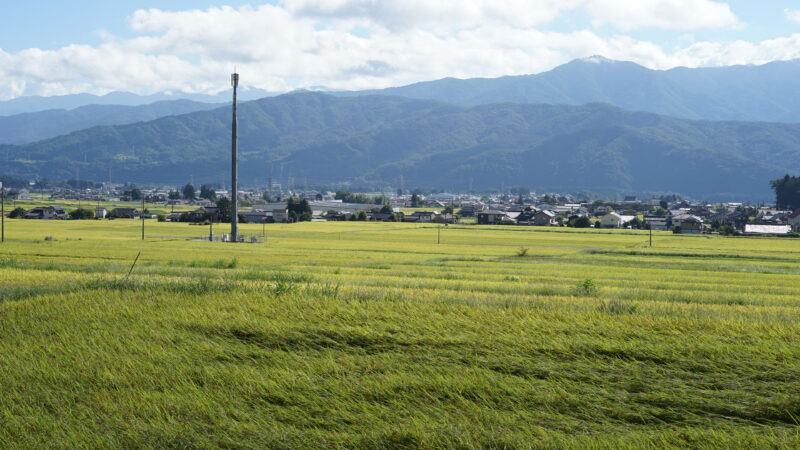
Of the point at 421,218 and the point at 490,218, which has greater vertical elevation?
the point at 490,218

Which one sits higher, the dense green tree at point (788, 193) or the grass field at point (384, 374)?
the dense green tree at point (788, 193)

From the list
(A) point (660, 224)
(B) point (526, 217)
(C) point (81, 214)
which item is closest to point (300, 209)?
(C) point (81, 214)

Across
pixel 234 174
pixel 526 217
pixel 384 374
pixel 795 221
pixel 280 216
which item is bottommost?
pixel 280 216

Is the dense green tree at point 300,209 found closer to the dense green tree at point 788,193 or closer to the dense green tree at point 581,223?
the dense green tree at point 581,223

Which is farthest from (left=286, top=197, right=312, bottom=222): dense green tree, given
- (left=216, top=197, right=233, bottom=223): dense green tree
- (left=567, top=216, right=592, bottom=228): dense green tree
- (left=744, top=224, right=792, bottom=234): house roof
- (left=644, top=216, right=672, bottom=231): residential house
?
(left=744, top=224, right=792, bottom=234): house roof

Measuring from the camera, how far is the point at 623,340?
29.5 feet

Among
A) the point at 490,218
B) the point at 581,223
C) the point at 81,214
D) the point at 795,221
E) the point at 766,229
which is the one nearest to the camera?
the point at 766,229

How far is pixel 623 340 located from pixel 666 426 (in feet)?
7.12

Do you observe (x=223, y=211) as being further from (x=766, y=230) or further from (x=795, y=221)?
(x=795, y=221)

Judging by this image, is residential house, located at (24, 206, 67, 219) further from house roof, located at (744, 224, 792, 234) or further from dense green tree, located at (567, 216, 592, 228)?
house roof, located at (744, 224, 792, 234)

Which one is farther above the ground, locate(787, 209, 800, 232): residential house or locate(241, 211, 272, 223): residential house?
locate(787, 209, 800, 232): residential house

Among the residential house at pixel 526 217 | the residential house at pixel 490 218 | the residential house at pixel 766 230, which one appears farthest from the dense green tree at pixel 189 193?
the residential house at pixel 766 230

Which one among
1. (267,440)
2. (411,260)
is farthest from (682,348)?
(411,260)

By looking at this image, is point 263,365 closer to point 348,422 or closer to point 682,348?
point 348,422
